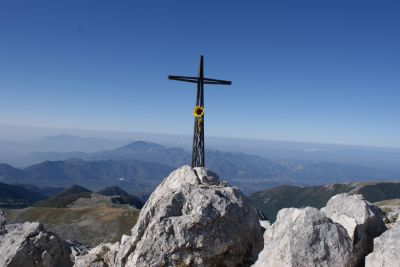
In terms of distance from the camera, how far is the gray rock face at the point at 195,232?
1655cm

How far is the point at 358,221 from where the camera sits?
51.2 feet

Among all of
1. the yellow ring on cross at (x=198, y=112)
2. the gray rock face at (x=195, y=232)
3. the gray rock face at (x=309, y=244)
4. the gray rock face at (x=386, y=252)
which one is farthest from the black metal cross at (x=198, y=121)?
the gray rock face at (x=386, y=252)

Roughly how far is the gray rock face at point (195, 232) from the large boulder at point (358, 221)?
4.04 metres

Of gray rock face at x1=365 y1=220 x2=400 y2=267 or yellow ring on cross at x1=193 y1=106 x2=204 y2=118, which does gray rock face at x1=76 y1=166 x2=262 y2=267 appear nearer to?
gray rock face at x1=365 y1=220 x2=400 y2=267

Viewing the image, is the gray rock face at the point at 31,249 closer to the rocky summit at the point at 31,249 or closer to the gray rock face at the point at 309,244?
the rocky summit at the point at 31,249

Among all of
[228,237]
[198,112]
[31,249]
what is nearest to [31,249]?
[31,249]

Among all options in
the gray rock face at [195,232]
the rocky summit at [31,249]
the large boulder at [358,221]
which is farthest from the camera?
the rocky summit at [31,249]

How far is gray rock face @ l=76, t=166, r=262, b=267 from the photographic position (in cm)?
1655

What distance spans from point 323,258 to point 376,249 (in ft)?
6.10

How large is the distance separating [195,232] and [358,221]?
22.0 ft

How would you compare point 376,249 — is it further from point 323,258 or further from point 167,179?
point 167,179

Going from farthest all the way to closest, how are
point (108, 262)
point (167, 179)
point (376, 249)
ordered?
1. point (167, 179)
2. point (108, 262)
3. point (376, 249)

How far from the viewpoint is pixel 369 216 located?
52.1 feet

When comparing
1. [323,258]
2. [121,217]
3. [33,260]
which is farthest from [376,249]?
[121,217]
